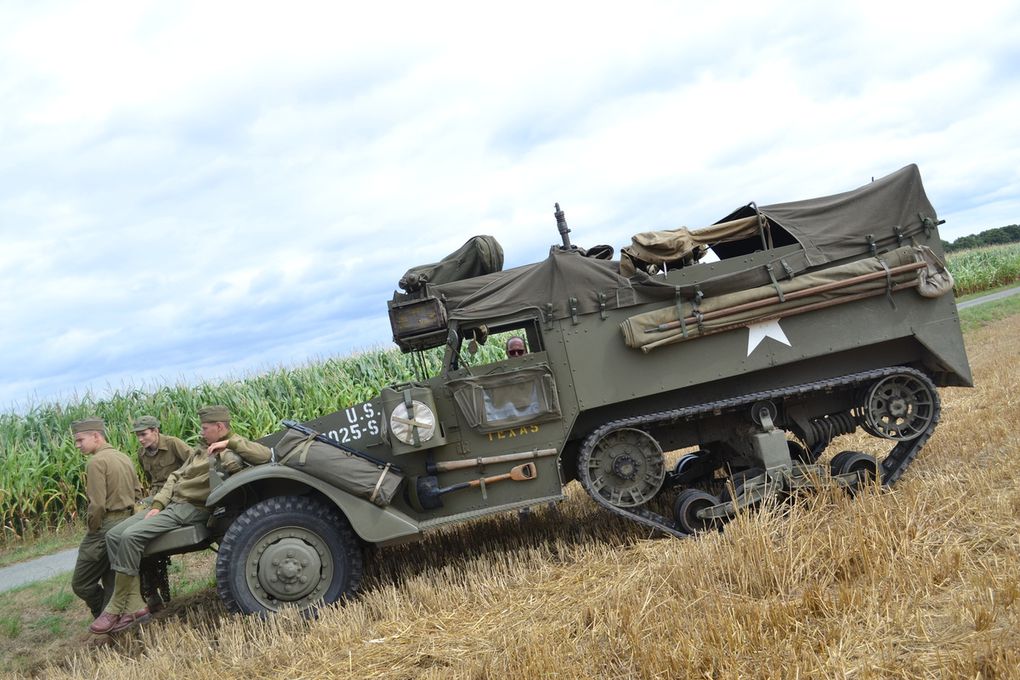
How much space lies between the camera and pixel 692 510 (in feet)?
20.9

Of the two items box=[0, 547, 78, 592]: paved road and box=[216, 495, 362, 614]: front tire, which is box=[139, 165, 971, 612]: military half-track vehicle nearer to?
box=[216, 495, 362, 614]: front tire

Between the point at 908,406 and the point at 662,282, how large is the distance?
224cm

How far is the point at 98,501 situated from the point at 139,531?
39.8 inches

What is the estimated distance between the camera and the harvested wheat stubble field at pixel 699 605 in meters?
3.56

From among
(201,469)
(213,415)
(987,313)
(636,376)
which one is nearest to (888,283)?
(636,376)

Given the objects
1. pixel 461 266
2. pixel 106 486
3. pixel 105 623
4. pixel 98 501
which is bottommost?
pixel 105 623

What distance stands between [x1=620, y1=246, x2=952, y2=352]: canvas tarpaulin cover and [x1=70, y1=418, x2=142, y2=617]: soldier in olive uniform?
4586mm

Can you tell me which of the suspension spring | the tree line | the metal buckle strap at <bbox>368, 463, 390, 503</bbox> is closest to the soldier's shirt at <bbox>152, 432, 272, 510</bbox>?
the metal buckle strap at <bbox>368, 463, 390, 503</bbox>

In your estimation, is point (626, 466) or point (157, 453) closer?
point (626, 466)

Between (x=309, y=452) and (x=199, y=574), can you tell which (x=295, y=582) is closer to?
(x=309, y=452)

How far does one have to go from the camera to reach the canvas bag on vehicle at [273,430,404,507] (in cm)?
618

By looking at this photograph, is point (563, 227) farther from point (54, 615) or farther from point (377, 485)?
point (54, 615)

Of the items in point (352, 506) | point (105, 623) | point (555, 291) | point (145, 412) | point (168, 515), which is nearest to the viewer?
point (352, 506)

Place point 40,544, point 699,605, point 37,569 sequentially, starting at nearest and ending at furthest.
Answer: point 699,605 → point 37,569 → point 40,544
